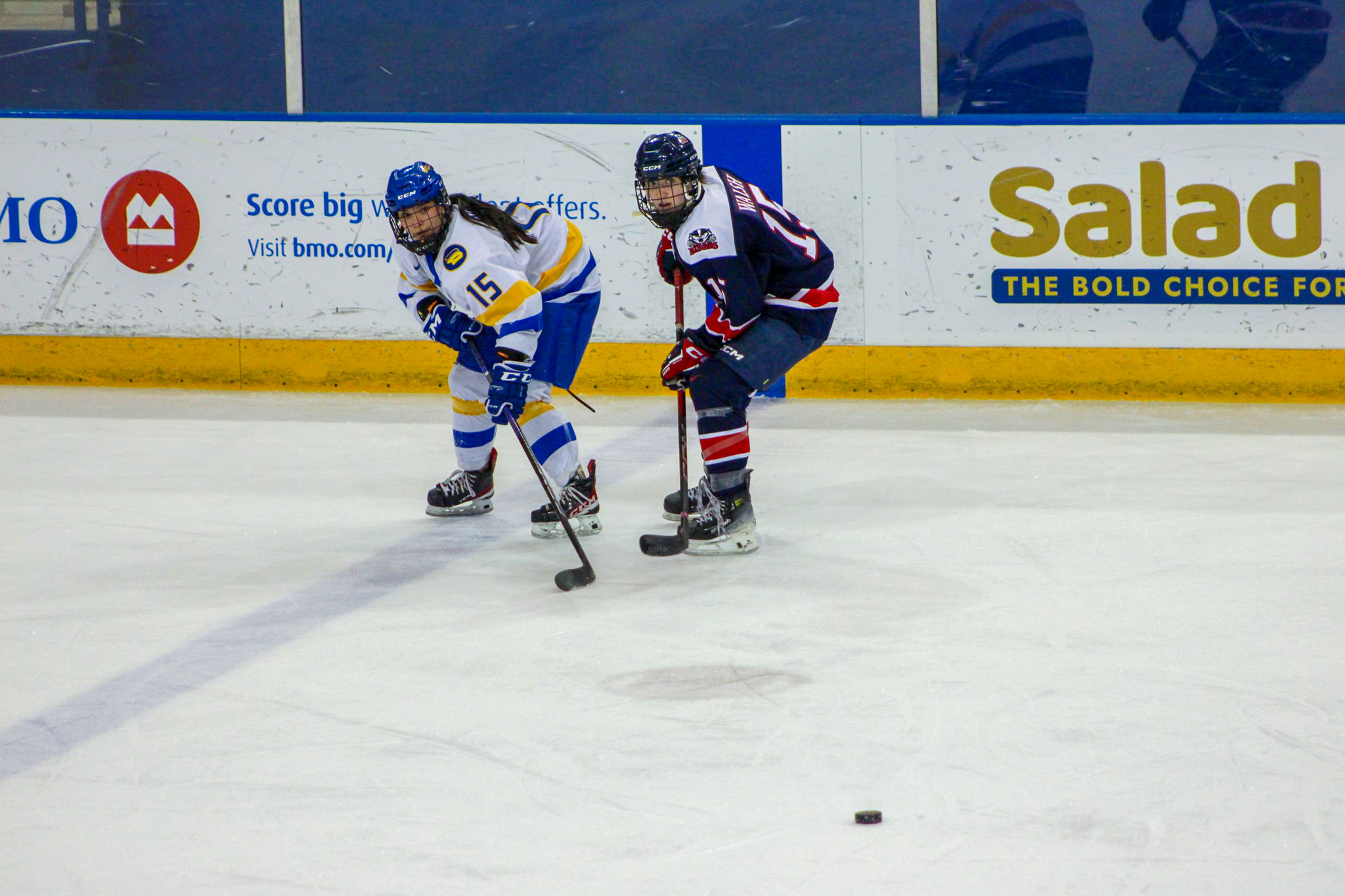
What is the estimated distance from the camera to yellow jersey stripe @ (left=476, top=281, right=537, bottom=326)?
3.42 metres

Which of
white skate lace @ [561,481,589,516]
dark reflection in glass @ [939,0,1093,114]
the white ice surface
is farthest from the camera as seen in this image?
dark reflection in glass @ [939,0,1093,114]

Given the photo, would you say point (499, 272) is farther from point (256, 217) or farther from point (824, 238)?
point (256, 217)

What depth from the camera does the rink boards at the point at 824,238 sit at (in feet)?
18.1

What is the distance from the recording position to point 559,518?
11.7ft

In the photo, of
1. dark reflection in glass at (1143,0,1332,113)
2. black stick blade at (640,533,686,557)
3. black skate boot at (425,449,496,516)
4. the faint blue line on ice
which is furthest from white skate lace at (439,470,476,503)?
dark reflection in glass at (1143,0,1332,113)

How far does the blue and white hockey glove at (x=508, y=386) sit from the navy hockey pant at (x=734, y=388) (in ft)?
1.35

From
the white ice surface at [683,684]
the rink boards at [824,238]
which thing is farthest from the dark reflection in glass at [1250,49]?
the white ice surface at [683,684]

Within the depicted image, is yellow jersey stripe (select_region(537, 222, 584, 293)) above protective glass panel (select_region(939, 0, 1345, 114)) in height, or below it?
below

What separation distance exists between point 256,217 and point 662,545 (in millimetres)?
3304

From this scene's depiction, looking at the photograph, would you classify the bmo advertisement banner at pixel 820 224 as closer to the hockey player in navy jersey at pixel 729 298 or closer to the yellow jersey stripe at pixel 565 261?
the yellow jersey stripe at pixel 565 261

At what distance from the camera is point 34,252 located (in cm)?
605

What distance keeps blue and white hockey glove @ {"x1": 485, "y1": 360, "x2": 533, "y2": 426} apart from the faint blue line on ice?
1.25ft

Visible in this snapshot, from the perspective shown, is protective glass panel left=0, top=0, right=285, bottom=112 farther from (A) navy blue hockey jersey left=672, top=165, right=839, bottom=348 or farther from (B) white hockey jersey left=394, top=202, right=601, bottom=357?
(A) navy blue hockey jersey left=672, top=165, right=839, bottom=348

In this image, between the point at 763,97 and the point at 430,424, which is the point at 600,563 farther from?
the point at 763,97
